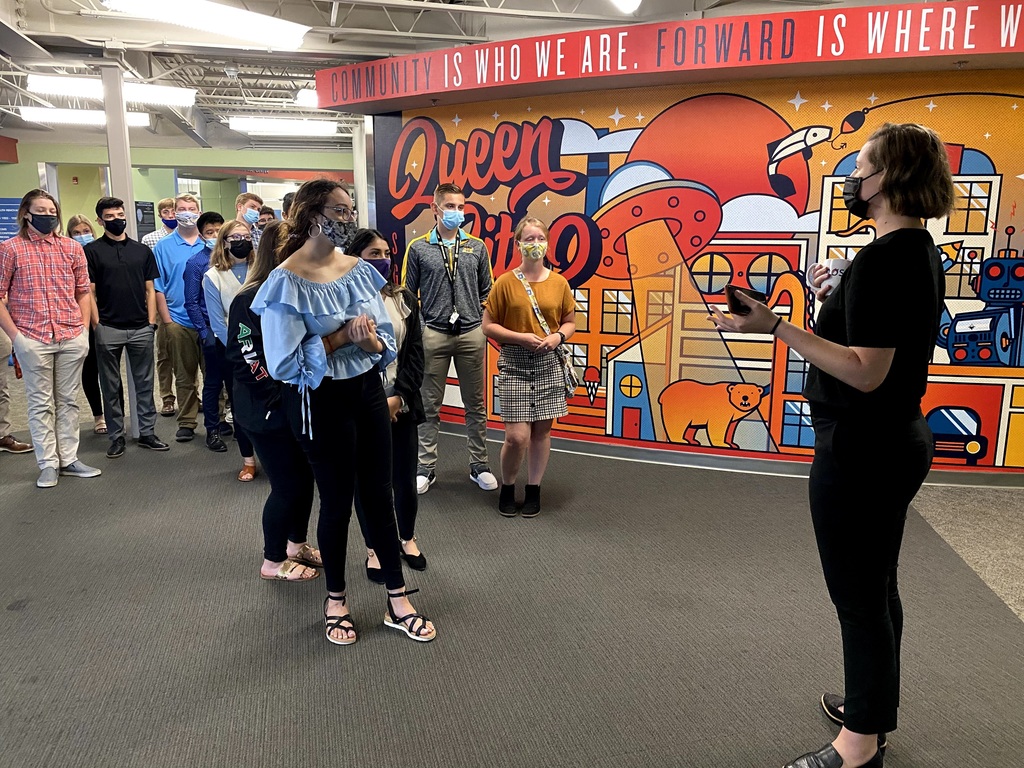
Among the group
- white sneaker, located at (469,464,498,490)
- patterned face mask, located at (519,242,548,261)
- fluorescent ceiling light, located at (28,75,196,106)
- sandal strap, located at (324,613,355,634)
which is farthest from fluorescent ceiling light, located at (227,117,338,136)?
sandal strap, located at (324,613,355,634)

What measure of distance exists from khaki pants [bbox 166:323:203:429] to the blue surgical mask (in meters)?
2.37

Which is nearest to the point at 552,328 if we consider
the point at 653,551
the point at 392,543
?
the point at 653,551

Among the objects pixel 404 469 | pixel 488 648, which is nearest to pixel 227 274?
pixel 404 469

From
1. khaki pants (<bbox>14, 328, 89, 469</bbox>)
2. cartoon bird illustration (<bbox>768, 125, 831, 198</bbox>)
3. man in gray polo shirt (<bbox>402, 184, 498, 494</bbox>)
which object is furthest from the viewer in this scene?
cartoon bird illustration (<bbox>768, 125, 831, 198</bbox>)

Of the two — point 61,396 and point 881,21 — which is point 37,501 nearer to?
point 61,396

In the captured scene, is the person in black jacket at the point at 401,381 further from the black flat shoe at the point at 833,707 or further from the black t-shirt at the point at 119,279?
the black t-shirt at the point at 119,279

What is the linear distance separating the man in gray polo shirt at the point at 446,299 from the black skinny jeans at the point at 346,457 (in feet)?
5.10

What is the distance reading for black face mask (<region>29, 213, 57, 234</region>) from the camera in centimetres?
416

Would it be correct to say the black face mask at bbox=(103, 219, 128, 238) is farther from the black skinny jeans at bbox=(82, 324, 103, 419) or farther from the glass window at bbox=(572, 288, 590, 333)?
the glass window at bbox=(572, 288, 590, 333)

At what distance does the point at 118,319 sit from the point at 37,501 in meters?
1.34

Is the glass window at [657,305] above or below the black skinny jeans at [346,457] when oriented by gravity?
above

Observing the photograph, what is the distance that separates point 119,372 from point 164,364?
2.76 feet

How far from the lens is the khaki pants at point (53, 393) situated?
4242mm

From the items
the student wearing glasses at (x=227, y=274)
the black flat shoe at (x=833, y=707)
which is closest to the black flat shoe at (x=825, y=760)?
the black flat shoe at (x=833, y=707)
